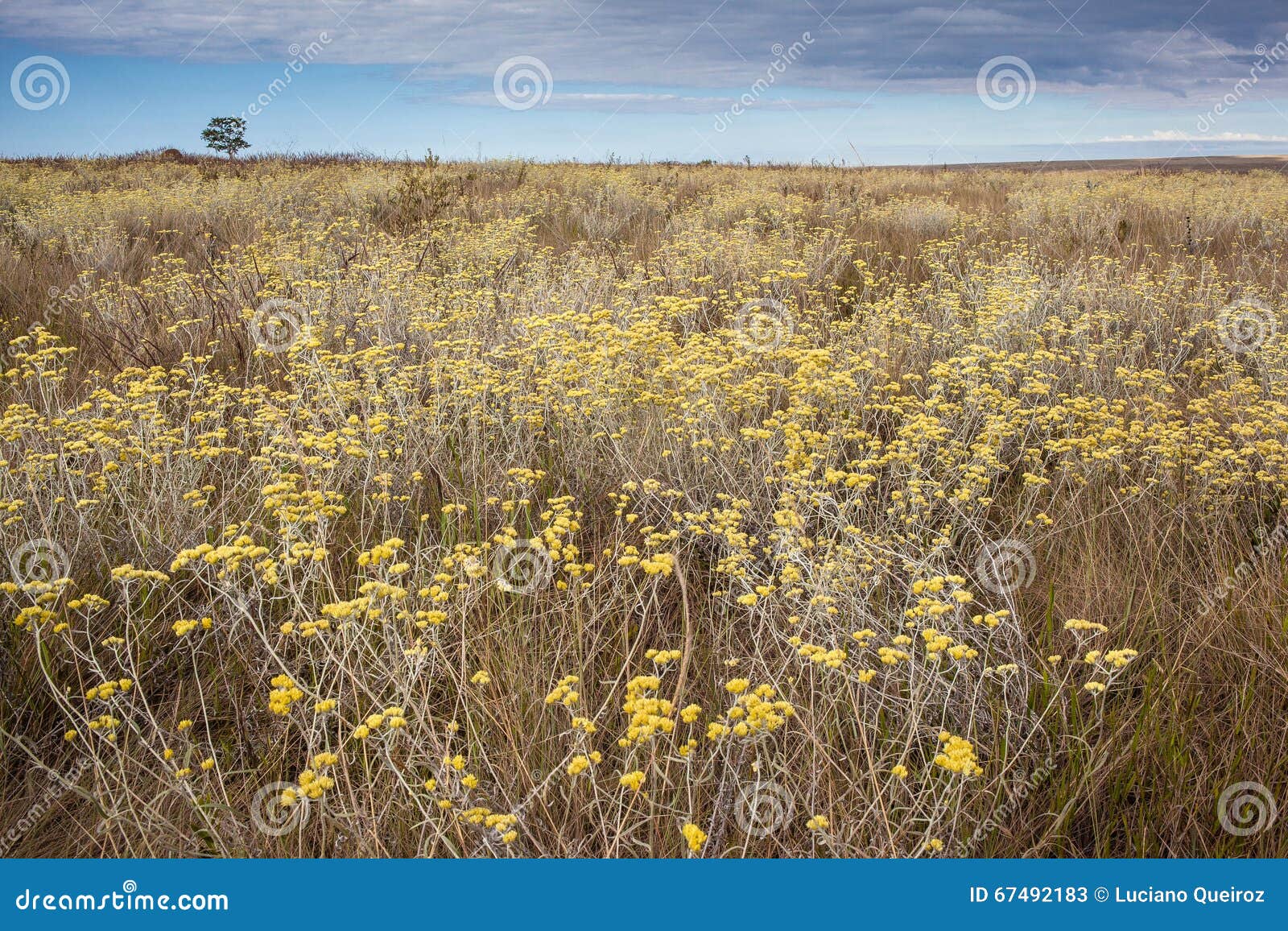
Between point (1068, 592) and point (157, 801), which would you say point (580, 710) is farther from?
point (1068, 592)

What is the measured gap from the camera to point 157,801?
6.82 feet

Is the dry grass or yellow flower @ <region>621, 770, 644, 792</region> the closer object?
yellow flower @ <region>621, 770, 644, 792</region>

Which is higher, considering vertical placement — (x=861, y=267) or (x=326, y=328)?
(x=861, y=267)

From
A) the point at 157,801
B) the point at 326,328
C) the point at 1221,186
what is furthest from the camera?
the point at 1221,186

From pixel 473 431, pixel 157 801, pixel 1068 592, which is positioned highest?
pixel 473 431

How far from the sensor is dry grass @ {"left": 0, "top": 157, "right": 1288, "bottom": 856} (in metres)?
1.96

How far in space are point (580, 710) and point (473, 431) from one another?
1.68 meters

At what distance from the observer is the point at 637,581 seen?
296 centimetres

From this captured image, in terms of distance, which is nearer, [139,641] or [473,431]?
[139,641]

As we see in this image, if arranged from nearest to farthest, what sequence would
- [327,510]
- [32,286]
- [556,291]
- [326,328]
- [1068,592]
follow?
1. [327,510]
2. [1068,592]
3. [326,328]
4. [556,291]
5. [32,286]

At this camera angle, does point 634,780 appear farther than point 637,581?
No

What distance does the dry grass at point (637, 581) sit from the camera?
196 cm

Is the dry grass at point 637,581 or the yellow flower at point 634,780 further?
the dry grass at point 637,581

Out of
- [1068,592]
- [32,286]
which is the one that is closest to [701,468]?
[1068,592]
